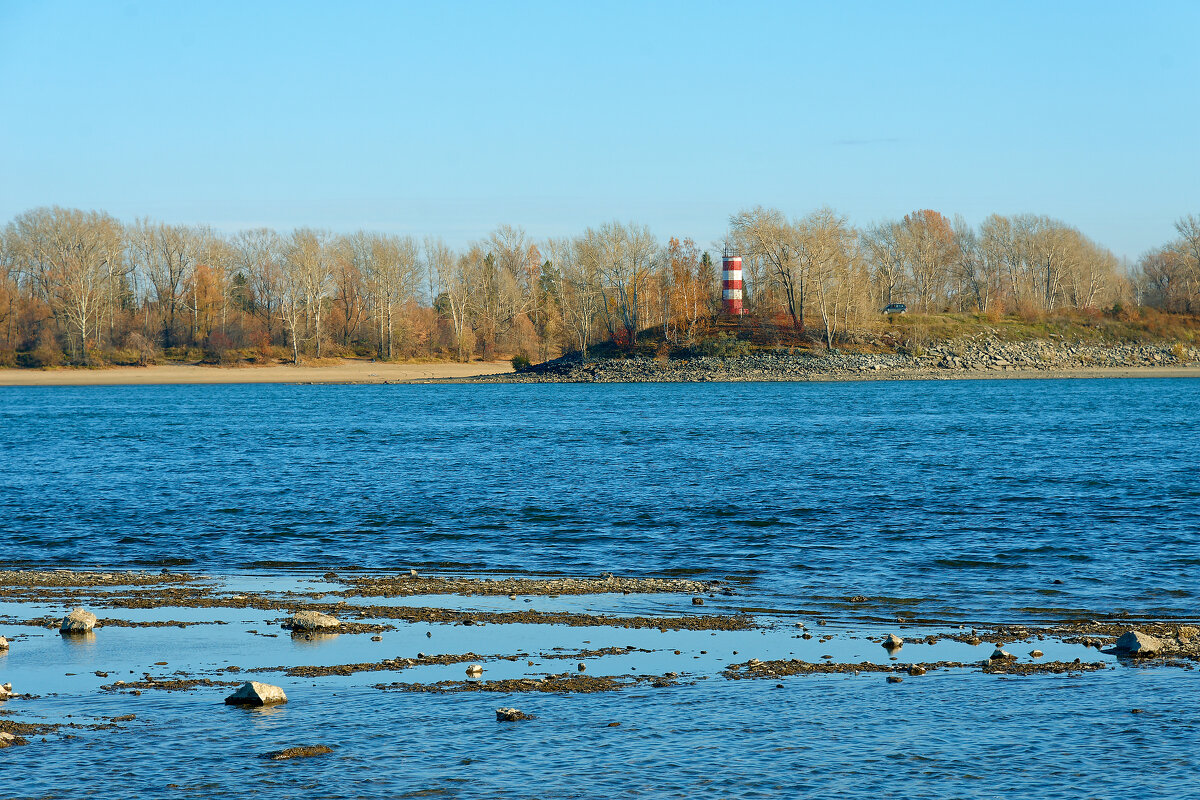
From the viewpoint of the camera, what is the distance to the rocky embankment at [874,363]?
104375 mm

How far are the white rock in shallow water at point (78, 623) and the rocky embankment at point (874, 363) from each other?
93911 mm

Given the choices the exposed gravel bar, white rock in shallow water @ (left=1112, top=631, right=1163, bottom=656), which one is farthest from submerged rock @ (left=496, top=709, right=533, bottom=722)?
white rock in shallow water @ (left=1112, top=631, right=1163, bottom=656)

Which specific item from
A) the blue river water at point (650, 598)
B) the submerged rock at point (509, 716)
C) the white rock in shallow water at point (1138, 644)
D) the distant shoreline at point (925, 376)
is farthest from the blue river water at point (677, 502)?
the distant shoreline at point (925, 376)

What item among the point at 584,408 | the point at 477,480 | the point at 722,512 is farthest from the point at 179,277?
the point at 722,512

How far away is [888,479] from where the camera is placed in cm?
2958

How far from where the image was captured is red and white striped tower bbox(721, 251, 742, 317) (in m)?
112

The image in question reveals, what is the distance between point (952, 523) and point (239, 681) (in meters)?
15.6

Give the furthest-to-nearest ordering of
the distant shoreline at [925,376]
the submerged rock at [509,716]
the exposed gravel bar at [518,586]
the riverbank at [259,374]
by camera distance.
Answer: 1. the riverbank at [259,374]
2. the distant shoreline at [925,376]
3. the exposed gravel bar at [518,586]
4. the submerged rock at [509,716]

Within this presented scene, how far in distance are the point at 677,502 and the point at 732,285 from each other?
88.9 metres

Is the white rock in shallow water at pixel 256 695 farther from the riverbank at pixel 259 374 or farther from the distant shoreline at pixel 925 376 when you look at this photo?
the riverbank at pixel 259 374

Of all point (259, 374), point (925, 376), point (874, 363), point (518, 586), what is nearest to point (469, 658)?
point (518, 586)

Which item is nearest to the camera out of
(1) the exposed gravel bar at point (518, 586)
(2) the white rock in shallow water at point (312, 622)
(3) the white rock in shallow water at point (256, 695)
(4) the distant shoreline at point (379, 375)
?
(3) the white rock in shallow water at point (256, 695)

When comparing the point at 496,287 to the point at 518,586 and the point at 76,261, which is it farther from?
the point at 518,586

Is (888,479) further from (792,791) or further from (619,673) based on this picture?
(792,791)
